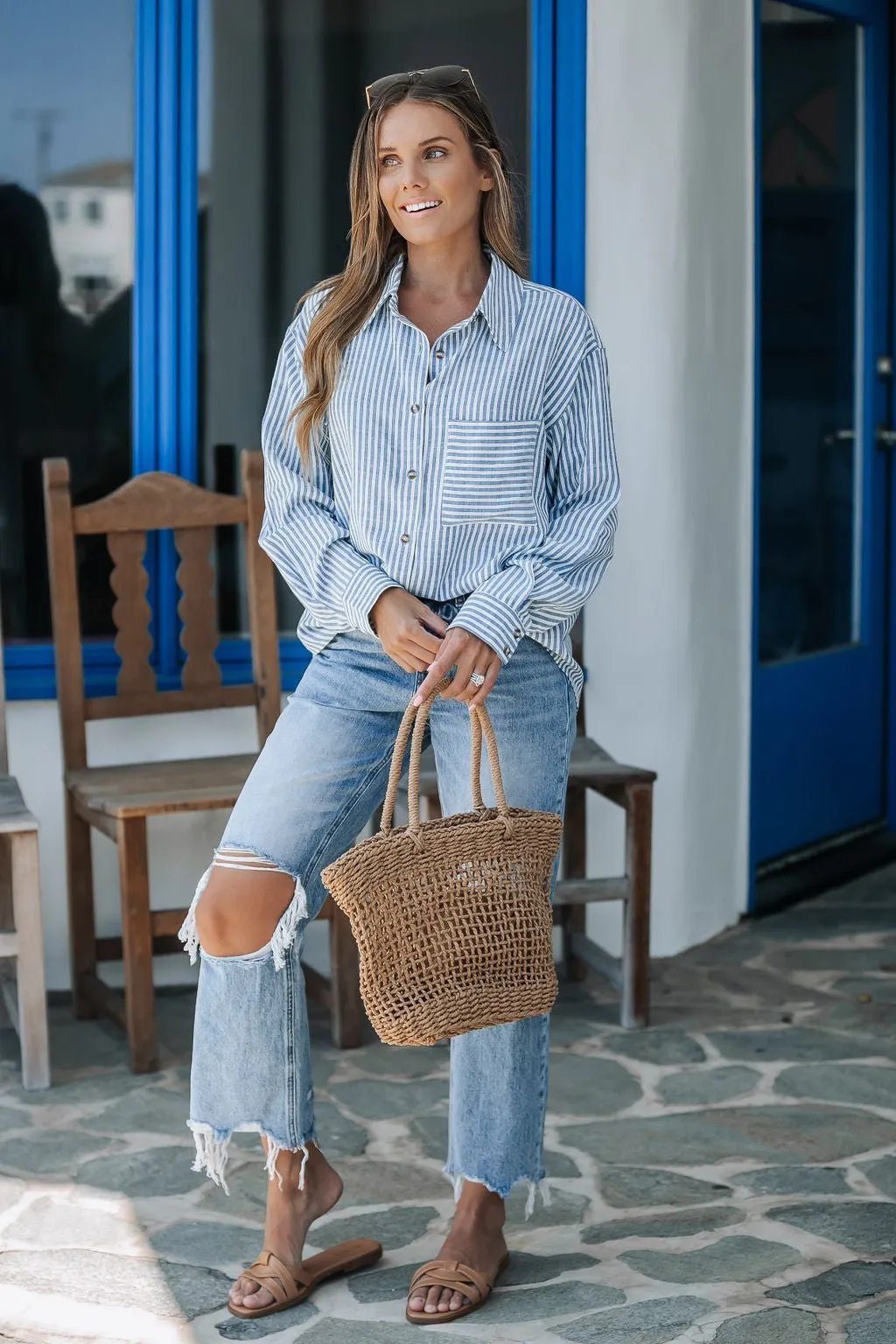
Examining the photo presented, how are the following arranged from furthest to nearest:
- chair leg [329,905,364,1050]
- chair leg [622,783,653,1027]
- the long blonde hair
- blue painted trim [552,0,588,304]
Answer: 1. blue painted trim [552,0,588,304]
2. chair leg [622,783,653,1027]
3. chair leg [329,905,364,1050]
4. the long blonde hair

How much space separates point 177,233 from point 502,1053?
2311 mm

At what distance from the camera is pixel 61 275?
13.1 feet

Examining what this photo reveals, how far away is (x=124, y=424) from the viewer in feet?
13.3

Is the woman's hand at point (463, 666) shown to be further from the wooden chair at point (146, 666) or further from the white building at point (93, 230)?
the white building at point (93, 230)

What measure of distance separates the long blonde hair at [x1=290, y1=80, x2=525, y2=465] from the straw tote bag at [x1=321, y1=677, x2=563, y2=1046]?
485mm

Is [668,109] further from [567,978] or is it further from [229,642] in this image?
[567,978]

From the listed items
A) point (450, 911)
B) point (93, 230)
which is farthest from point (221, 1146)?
point (93, 230)

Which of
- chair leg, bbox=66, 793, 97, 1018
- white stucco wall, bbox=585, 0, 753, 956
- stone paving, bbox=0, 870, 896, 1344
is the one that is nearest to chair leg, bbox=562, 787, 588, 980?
stone paving, bbox=0, 870, 896, 1344

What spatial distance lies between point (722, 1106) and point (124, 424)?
2084 millimetres

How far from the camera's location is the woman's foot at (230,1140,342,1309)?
2.47m

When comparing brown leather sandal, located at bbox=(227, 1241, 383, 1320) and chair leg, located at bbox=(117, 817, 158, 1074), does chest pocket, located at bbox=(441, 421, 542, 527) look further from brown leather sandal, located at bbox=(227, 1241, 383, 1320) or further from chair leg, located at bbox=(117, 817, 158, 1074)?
chair leg, located at bbox=(117, 817, 158, 1074)

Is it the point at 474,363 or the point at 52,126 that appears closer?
the point at 474,363

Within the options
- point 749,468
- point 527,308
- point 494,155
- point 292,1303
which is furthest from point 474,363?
point 749,468

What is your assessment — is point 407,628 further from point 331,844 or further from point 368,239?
point 368,239
